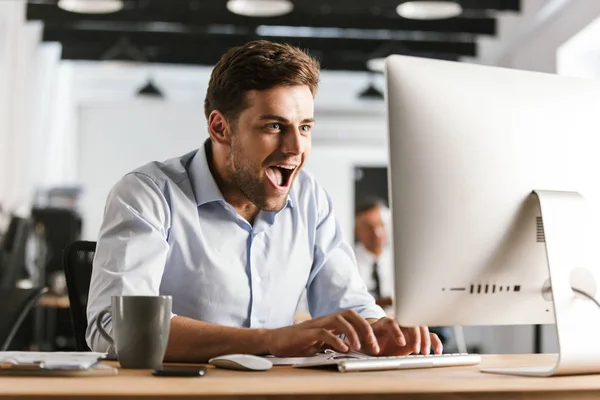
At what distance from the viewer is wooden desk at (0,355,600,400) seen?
105 centimetres

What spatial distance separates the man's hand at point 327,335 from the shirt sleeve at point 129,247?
12.3 inches

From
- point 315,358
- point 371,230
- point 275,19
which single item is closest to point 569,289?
point 315,358

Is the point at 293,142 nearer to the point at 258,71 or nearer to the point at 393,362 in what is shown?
the point at 258,71

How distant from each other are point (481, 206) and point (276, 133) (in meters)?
0.67

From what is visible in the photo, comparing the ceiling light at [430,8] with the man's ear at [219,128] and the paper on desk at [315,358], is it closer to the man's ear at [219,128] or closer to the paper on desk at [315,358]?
the man's ear at [219,128]

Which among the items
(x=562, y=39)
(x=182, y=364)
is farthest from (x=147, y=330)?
(x=562, y=39)

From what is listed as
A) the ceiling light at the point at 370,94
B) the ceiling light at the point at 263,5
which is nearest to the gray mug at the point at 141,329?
the ceiling light at the point at 263,5

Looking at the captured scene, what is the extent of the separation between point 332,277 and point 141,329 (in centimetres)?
81

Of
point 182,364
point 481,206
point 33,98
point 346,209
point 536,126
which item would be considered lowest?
point 182,364

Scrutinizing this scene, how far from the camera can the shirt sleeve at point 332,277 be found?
6.83 ft

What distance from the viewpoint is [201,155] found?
6.71 ft

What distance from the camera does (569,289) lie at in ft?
4.54

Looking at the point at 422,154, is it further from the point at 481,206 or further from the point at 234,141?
the point at 234,141

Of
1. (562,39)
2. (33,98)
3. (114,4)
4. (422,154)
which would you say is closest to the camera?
(422,154)
